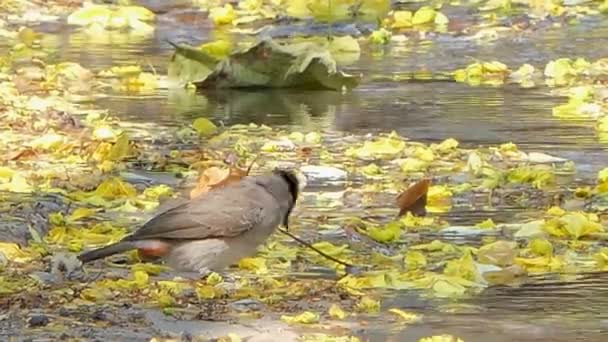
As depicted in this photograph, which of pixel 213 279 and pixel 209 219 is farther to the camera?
pixel 209 219

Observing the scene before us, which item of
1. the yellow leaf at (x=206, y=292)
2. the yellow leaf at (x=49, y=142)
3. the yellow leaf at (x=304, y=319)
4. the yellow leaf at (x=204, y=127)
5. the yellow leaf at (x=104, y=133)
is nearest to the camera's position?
the yellow leaf at (x=304, y=319)

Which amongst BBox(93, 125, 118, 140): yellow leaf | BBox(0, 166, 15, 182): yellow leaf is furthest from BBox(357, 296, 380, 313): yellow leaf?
BBox(93, 125, 118, 140): yellow leaf

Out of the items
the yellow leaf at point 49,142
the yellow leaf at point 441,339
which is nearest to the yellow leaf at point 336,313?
the yellow leaf at point 441,339

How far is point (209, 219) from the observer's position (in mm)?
5469

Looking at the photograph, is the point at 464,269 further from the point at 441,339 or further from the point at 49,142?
the point at 49,142

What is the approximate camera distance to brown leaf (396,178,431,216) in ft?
21.2

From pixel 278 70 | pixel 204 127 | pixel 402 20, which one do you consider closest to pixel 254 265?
pixel 204 127

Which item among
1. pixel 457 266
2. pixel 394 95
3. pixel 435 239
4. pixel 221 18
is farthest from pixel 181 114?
pixel 221 18

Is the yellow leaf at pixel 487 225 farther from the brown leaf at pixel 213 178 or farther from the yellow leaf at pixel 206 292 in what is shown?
the yellow leaf at pixel 206 292

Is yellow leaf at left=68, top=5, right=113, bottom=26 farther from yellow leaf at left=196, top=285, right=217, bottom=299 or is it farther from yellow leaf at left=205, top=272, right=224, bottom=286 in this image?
yellow leaf at left=196, top=285, right=217, bottom=299

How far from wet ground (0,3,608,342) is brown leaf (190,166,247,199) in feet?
1.00

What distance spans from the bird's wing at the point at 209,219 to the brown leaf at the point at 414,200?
97 centimetres

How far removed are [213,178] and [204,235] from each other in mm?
1276

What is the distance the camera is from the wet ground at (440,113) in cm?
477
